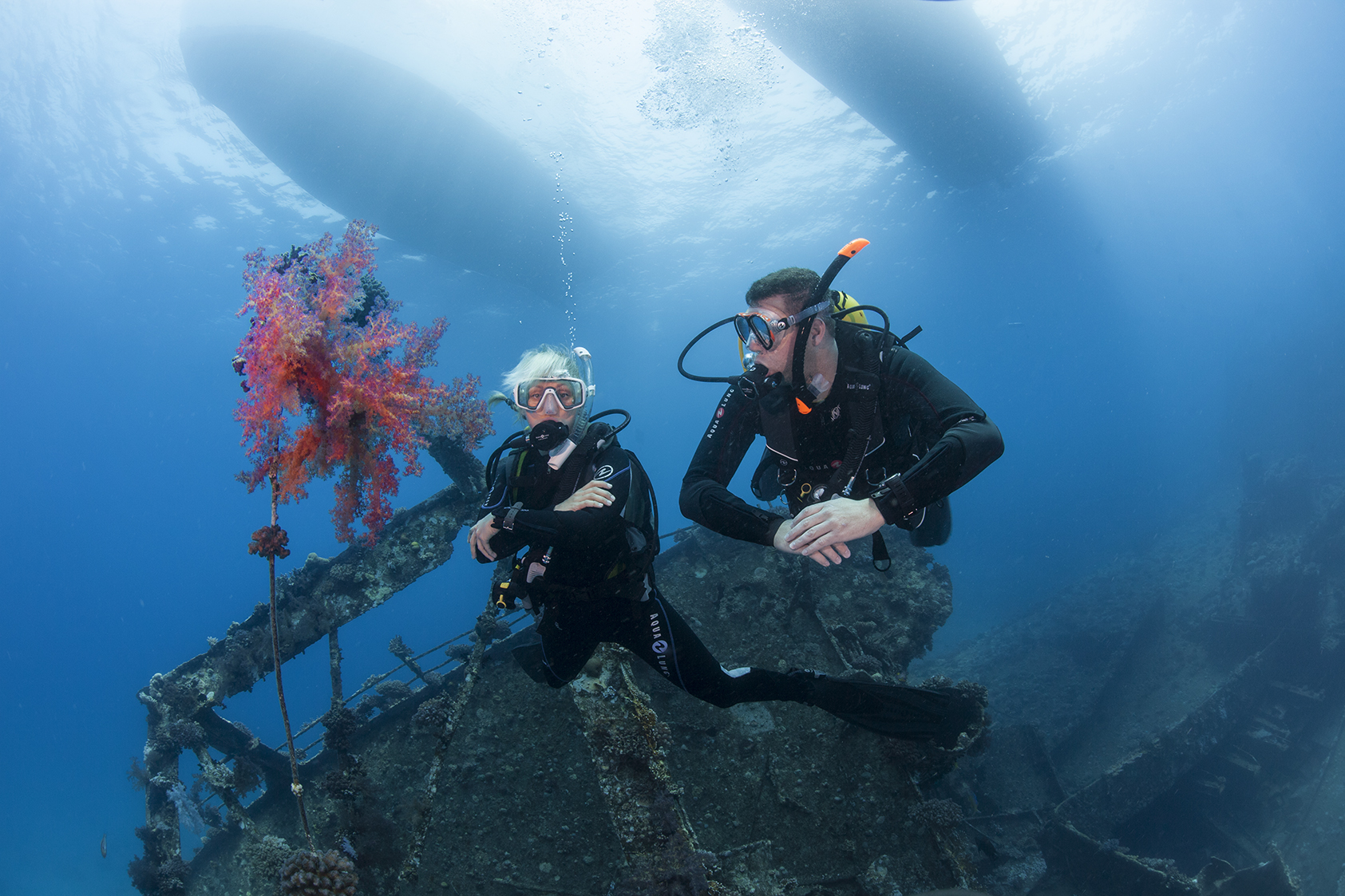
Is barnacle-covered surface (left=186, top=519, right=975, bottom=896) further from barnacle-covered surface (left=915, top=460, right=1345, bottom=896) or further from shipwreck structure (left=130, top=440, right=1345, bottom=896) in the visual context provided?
barnacle-covered surface (left=915, top=460, right=1345, bottom=896)

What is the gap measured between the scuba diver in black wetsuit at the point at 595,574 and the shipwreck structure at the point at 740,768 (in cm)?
45

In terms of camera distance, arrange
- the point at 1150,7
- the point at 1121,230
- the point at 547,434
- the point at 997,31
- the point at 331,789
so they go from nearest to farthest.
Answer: the point at 547,434
the point at 331,789
the point at 997,31
the point at 1150,7
the point at 1121,230

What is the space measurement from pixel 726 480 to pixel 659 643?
1302 mm

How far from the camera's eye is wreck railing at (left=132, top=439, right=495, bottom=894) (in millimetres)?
6297

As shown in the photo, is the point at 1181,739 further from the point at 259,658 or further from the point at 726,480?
the point at 259,658

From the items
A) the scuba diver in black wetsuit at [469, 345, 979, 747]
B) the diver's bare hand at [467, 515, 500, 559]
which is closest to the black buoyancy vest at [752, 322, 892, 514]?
the scuba diver in black wetsuit at [469, 345, 979, 747]

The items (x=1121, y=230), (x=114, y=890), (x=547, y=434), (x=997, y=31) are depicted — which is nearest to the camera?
(x=547, y=434)

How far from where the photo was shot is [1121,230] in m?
58.0

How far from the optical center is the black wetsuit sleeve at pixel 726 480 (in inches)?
107

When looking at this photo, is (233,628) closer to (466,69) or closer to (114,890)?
(466,69)

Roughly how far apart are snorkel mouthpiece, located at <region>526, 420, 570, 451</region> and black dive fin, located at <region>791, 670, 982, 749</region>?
97.4 inches

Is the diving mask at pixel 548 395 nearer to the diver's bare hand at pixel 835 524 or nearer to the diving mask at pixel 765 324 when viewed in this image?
the diving mask at pixel 765 324

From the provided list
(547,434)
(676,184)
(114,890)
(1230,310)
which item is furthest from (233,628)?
(1230,310)

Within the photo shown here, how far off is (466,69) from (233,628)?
18759mm
